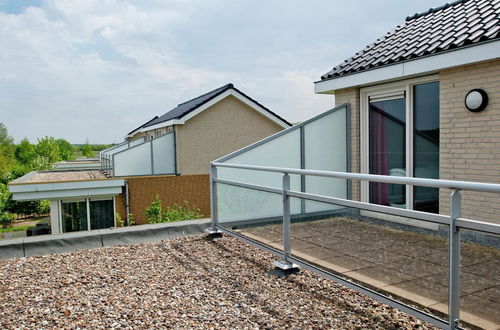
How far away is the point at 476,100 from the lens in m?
5.40

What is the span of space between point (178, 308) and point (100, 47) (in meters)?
14.1

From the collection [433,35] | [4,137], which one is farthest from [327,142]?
[4,137]

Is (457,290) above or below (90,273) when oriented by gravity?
above

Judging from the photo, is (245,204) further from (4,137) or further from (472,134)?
(4,137)

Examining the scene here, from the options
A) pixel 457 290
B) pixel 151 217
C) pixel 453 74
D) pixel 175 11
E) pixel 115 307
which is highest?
pixel 175 11

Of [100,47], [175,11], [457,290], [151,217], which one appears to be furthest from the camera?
[151,217]

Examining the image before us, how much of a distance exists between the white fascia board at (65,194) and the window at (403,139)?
13.6 meters

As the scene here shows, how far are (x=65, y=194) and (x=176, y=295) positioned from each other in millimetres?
14720

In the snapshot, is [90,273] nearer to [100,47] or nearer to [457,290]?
[457,290]

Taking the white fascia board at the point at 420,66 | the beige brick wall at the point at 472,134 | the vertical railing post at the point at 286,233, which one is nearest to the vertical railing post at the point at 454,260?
the vertical railing post at the point at 286,233

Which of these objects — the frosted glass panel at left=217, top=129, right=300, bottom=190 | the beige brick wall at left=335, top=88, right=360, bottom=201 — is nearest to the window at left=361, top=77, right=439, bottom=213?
the beige brick wall at left=335, top=88, right=360, bottom=201

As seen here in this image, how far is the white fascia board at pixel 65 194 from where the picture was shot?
54.0ft

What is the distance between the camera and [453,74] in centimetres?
576

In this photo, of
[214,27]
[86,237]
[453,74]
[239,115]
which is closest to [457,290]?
[453,74]
